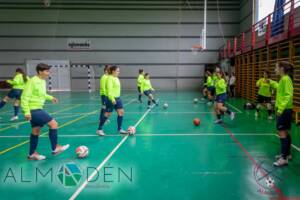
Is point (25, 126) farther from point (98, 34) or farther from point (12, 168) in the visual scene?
point (98, 34)

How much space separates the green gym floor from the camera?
397cm

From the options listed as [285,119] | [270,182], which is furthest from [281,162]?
[270,182]

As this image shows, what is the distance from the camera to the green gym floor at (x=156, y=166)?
3.97 m

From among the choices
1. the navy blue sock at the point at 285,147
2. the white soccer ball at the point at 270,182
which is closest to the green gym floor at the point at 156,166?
the white soccer ball at the point at 270,182

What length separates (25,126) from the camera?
9148 millimetres

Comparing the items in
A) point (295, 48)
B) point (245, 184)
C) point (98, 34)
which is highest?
point (98, 34)

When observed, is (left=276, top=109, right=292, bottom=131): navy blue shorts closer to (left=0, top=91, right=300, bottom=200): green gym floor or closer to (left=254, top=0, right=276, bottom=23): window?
(left=0, top=91, right=300, bottom=200): green gym floor

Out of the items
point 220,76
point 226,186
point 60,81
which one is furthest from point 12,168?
point 60,81

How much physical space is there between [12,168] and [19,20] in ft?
81.8

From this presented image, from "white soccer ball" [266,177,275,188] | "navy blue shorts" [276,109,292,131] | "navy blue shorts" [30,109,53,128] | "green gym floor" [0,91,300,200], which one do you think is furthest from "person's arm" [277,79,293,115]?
"navy blue shorts" [30,109,53,128]

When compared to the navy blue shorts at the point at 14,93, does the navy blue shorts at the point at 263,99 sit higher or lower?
lower

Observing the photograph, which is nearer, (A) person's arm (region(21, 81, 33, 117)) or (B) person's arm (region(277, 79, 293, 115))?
(B) person's arm (region(277, 79, 293, 115))

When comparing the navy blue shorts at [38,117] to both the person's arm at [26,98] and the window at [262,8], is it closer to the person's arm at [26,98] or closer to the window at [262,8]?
the person's arm at [26,98]

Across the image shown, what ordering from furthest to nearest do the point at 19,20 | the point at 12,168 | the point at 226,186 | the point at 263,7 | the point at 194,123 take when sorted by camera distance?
the point at 19,20
the point at 263,7
the point at 194,123
the point at 12,168
the point at 226,186
